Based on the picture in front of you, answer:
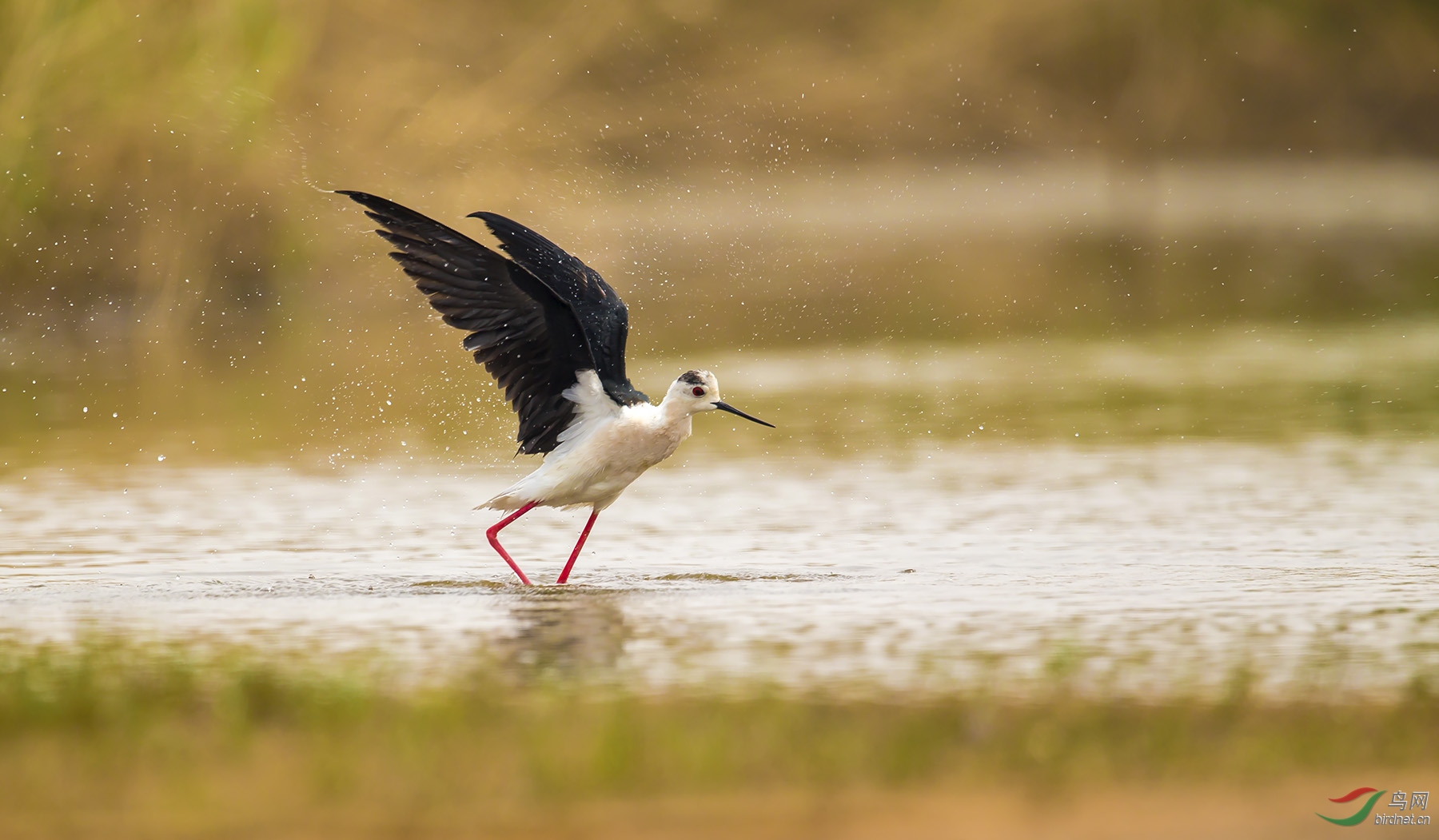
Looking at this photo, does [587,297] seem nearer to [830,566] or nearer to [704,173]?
[830,566]

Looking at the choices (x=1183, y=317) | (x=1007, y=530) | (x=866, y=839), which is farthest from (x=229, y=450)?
(x=1183, y=317)

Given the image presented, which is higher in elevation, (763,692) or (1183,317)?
(1183,317)

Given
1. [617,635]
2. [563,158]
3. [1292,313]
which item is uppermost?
[563,158]

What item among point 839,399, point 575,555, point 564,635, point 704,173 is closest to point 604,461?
point 575,555

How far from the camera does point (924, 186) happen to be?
33.7 meters

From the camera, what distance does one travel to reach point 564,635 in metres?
7.02

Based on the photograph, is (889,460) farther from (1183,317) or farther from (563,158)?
(563,158)

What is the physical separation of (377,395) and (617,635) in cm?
770

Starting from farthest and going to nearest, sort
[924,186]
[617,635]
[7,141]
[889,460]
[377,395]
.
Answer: [924,186]
[7,141]
[377,395]
[889,460]
[617,635]

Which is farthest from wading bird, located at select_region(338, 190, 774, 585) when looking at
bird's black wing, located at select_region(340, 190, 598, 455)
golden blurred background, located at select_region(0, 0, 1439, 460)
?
golden blurred background, located at select_region(0, 0, 1439, 460)

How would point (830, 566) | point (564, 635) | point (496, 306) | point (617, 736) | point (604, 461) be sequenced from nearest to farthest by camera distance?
point (617, 736)
point (564, 635)
point (830, 566)
point (496, 306)
point (604, 461)

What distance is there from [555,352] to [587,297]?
0.26 meters

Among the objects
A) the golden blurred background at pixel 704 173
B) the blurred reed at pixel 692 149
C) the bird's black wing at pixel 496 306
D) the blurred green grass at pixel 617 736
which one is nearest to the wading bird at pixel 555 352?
the bird's black wing at pixel 496 306

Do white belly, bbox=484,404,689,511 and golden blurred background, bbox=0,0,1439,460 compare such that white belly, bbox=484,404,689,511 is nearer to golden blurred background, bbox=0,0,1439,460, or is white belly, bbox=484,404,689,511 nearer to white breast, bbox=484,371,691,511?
white breast, bbox=484,371,691,511
